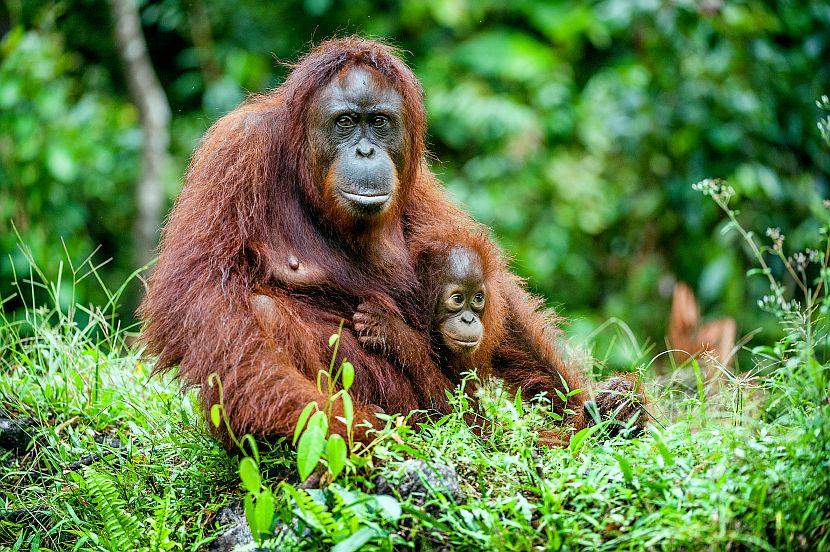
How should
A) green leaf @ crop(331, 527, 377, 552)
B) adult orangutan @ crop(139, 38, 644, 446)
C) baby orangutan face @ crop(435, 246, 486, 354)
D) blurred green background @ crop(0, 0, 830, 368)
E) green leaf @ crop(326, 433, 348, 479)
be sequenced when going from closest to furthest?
green leaf @ crop(331, 527, 377, 552) < green leaf @ crop(326, 433, 348, 479) < adult orangutan @ crop(139, 38, 644, 446) < baby orangutan face @ crop(435, 246, 486, 354) < blurred green background @ crop(0, 0, 830, 368)

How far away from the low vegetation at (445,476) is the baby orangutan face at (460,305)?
0.89ft

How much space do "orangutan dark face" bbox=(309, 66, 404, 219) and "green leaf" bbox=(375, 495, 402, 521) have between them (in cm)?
111

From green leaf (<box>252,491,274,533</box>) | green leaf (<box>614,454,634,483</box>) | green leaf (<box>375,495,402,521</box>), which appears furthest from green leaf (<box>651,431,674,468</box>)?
green leaf (<box>252,491,274,533</box>)

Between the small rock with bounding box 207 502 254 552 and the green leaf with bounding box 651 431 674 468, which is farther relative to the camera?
the small rock with bounding box 207 502 254 552

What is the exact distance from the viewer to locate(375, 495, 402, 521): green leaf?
2.66m

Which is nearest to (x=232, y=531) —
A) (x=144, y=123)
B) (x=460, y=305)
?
(x=460, y=305)

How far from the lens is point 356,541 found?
Answer: 2582 mm

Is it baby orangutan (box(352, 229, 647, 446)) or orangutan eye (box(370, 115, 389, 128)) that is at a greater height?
orangutan eye (box(370, 115, 389, 128))

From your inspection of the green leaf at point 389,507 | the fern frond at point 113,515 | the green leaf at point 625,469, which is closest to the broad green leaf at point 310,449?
the green leaf at point 389,507

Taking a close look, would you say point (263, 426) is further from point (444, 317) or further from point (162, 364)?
point (444, 317)

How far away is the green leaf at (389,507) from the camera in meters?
2.66

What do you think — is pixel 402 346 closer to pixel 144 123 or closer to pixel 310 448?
pixel 310 448

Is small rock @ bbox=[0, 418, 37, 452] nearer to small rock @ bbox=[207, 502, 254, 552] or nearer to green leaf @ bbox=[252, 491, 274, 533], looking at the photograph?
small rock @ bbox=[207, 502, 254, 552]

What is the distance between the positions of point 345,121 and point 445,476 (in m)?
1.37
